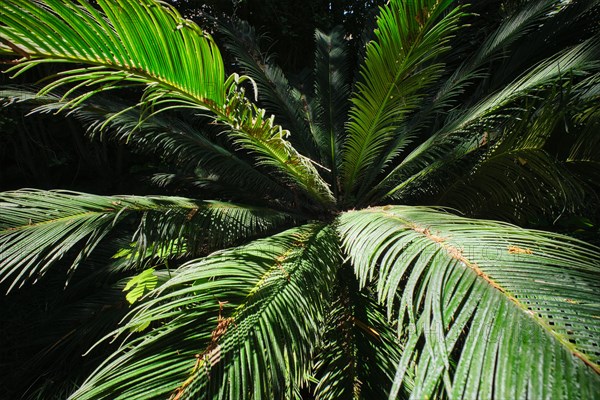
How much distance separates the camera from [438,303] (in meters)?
0.52

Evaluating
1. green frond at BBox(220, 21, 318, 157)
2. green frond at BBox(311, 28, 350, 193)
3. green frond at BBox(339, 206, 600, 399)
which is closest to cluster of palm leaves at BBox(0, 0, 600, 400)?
green frond at BBox(339, 206, 600, 399)

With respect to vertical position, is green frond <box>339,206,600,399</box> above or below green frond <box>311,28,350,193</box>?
below

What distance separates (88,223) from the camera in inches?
38.8

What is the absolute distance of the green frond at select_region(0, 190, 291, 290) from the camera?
35.4 inches

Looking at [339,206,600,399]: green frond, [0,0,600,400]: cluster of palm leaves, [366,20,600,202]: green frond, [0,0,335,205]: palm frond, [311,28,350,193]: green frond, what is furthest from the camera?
[311,28,350,193]: green frond

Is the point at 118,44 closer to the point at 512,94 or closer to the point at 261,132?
the point at 261,132

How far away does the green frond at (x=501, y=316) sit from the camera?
1.26 ft

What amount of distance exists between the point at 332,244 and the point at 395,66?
2.42 ft

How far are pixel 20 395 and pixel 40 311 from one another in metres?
0.81

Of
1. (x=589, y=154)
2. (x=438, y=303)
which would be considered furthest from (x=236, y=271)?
(x=589, y=154)

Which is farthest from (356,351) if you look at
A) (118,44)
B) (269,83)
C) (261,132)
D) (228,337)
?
(269,83)

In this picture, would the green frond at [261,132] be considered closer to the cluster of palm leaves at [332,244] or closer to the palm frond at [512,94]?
the cluster of palm leaves at [332,244]

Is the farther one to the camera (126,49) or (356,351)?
(356,351)

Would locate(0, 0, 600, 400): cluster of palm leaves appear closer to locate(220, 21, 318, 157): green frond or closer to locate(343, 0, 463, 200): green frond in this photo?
locate(343, 0, 463, 200): green frond
